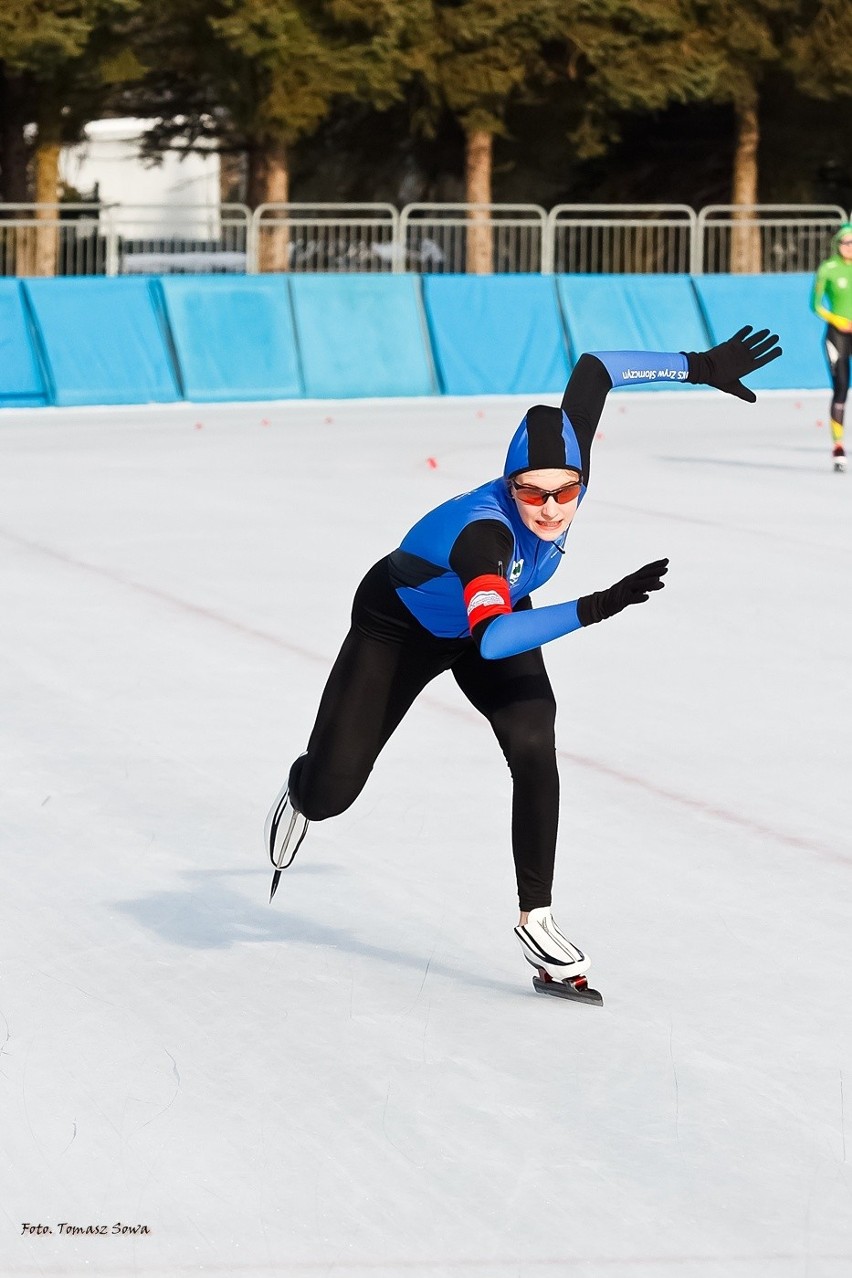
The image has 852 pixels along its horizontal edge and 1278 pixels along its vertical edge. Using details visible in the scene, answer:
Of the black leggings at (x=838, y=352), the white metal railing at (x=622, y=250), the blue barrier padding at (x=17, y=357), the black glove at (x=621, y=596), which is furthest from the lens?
the white metal railing at (x=622, y=250)

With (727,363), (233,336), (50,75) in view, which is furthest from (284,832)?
(50,75)

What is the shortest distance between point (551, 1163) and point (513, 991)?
3.48 ft

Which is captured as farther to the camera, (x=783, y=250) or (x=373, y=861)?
(x=783, y=250)

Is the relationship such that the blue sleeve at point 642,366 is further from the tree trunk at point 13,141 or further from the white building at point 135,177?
the white building at point 135,177

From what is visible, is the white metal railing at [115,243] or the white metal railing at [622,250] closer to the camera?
the white metal railing at [115,243]

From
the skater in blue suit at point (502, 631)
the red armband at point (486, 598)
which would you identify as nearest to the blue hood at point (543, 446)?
the skater in blue suit at point (502, 631)

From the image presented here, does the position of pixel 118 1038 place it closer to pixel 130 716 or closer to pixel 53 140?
pixel 130 716

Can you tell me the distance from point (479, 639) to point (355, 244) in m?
20.7

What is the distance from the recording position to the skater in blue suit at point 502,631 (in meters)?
4.70

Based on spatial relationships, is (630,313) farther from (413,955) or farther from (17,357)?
(413,955)

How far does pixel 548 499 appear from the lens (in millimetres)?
4781

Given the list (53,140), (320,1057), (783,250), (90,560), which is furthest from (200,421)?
(320,1057)

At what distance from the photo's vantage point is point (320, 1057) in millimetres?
4684

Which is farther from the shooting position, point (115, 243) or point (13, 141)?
point (13, 141)
